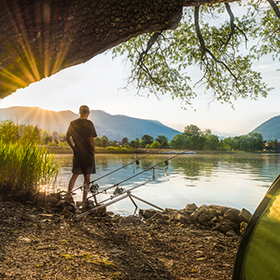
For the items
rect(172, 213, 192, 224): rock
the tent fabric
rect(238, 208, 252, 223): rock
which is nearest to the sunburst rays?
the tent fabric

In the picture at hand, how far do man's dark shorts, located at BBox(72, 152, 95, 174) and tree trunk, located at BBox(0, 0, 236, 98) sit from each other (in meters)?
2.60

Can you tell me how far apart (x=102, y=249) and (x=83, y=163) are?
92.3 inches

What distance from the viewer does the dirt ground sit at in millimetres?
2010

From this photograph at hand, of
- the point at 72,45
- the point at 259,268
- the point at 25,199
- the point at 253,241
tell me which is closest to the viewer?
the point at 259,268

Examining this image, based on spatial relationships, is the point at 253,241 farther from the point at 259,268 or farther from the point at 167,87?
the point at 167,87

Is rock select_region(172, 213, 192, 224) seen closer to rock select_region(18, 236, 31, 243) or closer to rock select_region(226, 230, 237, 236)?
rock select_region(226, 230, 237, 236)

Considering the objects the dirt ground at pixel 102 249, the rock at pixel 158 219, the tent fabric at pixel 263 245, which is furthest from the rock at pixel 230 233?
the tent fabric at pixel 263 245

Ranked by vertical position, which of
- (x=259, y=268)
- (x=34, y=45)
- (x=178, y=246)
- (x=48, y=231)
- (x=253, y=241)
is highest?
(x=34, y=45)

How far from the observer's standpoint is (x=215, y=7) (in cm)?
637

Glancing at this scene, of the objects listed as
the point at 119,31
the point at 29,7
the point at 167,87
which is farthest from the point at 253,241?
the point at 167,87

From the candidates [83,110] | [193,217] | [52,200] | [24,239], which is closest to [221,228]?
[193,217]

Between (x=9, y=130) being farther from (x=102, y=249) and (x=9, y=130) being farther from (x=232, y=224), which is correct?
(x=232, y=224)

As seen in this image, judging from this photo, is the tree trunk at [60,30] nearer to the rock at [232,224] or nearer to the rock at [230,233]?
the rock at [230,233]

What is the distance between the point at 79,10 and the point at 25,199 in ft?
11.7
